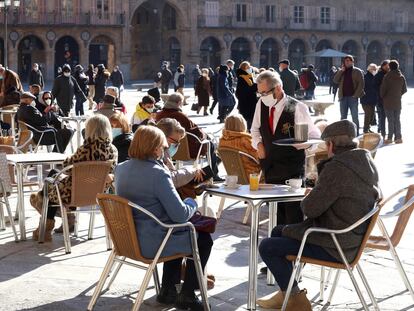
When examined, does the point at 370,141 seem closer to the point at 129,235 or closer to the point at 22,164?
the point at 22,164

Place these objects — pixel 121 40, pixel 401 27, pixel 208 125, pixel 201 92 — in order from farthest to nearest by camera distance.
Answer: pixel 401 27 < pixel 121 40 < pixel 201 92 < pixel 208 125

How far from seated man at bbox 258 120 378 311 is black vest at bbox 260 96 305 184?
1770 millimetres

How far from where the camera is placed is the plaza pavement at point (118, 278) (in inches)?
238

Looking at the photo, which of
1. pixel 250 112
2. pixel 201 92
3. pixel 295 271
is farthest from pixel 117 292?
pixel 201 92

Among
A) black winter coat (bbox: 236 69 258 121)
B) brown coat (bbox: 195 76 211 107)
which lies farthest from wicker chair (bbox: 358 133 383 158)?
brown coat (bbox: 195 76 211 107)

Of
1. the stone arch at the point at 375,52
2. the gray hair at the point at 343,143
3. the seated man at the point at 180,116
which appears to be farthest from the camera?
the stone arch at the point at 375,52

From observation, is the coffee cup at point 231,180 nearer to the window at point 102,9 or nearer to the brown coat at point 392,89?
the brown coat at point 392,89

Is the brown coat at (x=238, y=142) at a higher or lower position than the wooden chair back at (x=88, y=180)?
higher

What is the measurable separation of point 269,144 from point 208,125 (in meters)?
14.3

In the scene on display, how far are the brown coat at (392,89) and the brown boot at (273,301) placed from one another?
11.4m

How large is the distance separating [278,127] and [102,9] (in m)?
47.0

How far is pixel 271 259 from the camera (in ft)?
18.3

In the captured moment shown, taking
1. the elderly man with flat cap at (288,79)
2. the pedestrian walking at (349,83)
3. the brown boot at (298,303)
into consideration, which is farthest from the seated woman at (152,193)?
the elderly man with flat cap at (288,79)

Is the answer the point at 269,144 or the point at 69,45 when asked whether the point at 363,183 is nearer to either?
the point at 269,144
